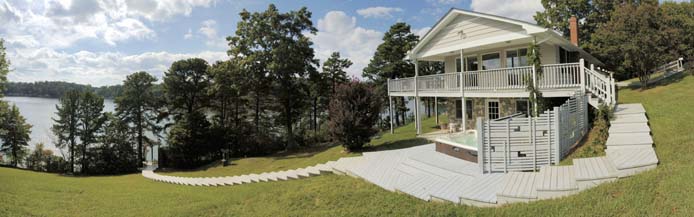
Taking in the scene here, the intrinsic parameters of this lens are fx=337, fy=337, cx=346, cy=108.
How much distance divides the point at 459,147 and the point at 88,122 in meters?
37.7

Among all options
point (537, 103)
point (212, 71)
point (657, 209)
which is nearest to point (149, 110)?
point (212, 71)

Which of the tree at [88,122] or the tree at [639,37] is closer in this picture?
the tree at [639,37]

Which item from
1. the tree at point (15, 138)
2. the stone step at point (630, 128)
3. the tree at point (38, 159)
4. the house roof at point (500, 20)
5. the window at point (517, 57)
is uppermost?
the house roof at point (500, 20)

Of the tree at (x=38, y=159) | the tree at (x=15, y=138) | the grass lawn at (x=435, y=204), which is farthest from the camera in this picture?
the tree at (x=38, y=159)

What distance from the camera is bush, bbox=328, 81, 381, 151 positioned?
15.5 m

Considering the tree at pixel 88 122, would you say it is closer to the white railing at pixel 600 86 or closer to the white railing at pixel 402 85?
the white railing at pixel 402 85

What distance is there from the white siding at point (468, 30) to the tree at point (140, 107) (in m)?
29.9

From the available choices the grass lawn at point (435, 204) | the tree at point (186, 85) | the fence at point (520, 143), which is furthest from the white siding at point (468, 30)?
the tree at point (186, 85)

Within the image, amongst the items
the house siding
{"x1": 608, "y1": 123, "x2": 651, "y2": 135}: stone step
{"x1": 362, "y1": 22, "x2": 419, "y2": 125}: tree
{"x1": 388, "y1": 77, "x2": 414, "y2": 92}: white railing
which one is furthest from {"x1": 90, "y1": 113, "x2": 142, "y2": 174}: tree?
{"x1": 608, "y1": 123, "x2": 651, "y2": 135}: stone step

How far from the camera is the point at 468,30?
16062mm

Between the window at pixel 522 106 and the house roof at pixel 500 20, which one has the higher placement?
the house roof at pixel 500 20

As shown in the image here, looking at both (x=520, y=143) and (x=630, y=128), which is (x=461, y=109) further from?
(x=520, y=143)

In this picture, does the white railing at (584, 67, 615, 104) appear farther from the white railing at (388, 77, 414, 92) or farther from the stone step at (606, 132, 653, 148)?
the white railing at (388, 77, 414, 92)

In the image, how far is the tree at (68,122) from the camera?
3309 centimetres
